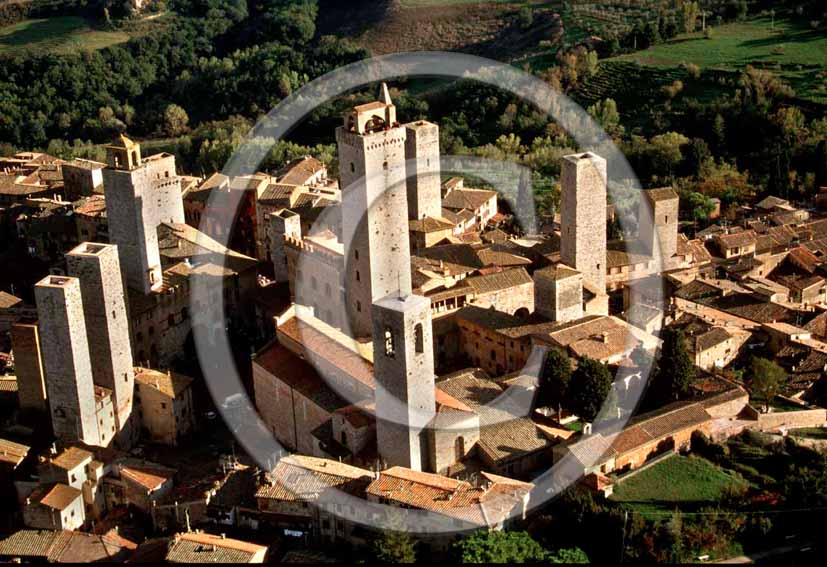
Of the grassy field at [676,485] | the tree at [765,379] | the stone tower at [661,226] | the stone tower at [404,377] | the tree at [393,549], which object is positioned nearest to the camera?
the tree at [393,549]

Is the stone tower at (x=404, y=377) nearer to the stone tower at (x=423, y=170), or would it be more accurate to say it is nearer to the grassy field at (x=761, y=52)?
the stone tower at (x=423, y=170)

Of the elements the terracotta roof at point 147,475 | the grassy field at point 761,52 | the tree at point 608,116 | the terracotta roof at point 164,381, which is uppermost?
the grassy field at point 761,52

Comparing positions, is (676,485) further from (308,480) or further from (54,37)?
(54,37)

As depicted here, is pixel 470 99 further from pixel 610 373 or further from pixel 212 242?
pixel 610 373

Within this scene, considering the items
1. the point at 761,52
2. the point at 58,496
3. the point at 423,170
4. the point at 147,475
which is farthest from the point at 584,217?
the point at 761,52

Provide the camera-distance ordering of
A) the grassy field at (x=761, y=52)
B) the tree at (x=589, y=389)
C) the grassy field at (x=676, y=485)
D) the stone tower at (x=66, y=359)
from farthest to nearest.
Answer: the grassy field at (x=761, y=52) < the tree at (x=589, y=389) < the stone tower at (x=66, y=359) < the grassy field at (x=676, y=485)

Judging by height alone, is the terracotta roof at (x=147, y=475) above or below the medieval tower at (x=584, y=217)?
below

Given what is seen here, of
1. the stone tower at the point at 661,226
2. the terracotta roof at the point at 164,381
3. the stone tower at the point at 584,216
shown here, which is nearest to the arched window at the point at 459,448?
the terracotta roof at the point at 164,381

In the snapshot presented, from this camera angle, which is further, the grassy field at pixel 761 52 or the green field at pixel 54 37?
the green field at pixel 54 37
